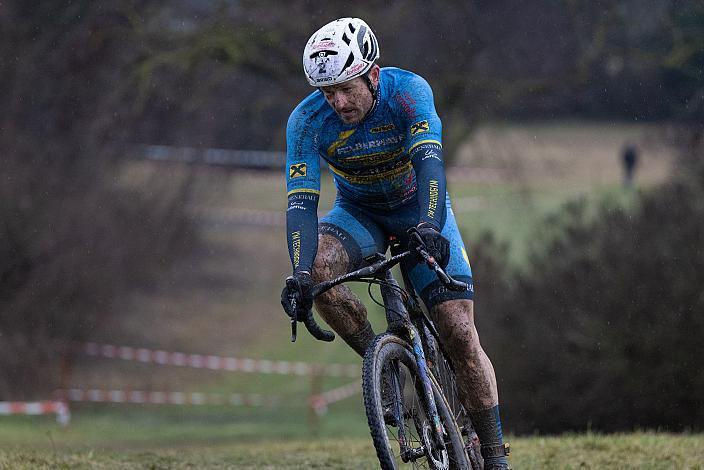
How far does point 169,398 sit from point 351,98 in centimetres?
1737

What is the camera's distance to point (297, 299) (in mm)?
5938

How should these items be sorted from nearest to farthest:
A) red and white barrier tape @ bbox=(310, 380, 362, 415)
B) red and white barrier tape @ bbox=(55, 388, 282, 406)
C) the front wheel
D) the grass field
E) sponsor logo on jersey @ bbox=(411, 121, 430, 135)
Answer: the front wheel
sponsor logo on jersey @ bbox=(411, 121, 430, 135)
the grass field
red and white barrier tape @ bbox=(310, 380, 362, 415)
red and white barrier tape @ bbox=(55, 388, 282, 406)

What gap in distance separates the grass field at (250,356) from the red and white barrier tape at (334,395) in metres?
0.20

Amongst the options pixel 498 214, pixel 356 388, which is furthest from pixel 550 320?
pixel 498 214

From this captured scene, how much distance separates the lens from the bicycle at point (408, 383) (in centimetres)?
579

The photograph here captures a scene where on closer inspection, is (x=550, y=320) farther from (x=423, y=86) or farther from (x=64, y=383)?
(x=423, y=86)

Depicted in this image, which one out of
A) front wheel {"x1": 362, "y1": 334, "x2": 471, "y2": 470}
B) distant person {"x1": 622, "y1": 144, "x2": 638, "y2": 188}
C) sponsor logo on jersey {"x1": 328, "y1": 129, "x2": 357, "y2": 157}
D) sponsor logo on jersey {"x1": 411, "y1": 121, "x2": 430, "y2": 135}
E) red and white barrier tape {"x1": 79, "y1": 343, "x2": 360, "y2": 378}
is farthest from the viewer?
distant person {"x1": 622, "y1": 144, "x2": 638, "y2": 188}

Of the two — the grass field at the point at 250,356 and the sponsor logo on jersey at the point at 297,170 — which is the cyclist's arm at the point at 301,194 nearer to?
the sponsor logo on jersey at the point at 297,170

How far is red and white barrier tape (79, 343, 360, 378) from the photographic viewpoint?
23.5 metres

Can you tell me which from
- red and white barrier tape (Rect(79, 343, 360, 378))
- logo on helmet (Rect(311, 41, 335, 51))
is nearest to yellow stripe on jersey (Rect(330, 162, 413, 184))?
logo on helmet (Rect(311, 41, 335, 51))

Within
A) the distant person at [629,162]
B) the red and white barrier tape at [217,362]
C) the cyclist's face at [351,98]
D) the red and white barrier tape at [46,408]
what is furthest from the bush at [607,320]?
the distant person at [629,162]

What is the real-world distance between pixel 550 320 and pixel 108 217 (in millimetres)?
11646

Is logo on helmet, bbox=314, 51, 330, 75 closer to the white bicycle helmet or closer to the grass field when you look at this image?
the white bicycle helmet

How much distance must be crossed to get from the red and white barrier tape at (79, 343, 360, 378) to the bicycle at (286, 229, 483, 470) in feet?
54.2
